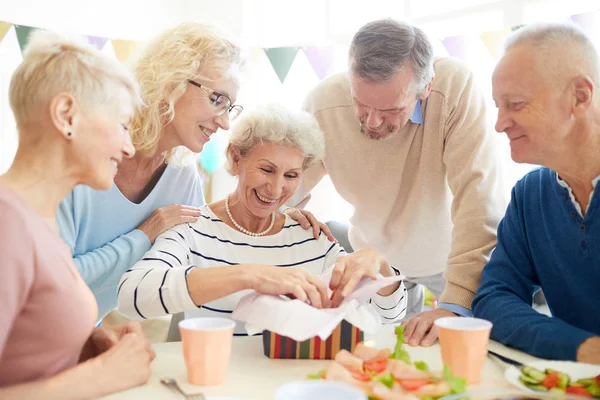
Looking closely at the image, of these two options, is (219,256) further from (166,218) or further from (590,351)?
(590,351)

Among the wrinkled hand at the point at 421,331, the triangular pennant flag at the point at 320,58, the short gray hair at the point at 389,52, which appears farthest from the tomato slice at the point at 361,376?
the triangular pennant flag at the point at 320,58

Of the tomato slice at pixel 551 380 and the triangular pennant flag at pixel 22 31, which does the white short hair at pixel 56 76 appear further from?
the triangular pennant flag at pixel 22 31

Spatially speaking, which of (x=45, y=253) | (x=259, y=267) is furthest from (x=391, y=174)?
(x=45, y=253)

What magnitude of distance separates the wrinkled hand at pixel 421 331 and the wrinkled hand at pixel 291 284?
0.82 feet

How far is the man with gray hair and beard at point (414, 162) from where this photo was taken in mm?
1909

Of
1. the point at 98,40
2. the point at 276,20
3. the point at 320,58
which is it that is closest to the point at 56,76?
the point at 320,58

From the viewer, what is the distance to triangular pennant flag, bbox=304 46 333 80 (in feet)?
13.2

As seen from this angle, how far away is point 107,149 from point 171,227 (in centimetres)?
74

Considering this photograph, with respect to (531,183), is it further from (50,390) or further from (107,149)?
(50,390)

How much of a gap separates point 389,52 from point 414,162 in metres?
0.52

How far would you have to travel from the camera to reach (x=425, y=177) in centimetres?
232

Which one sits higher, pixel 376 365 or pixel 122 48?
pixel 122 48

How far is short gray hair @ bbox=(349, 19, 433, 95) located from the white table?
0.88m

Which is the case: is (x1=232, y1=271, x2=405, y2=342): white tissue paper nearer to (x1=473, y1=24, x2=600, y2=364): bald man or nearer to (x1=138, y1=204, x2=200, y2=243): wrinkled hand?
(x1=473, y1=24, x2=600, y2=364): bald man
